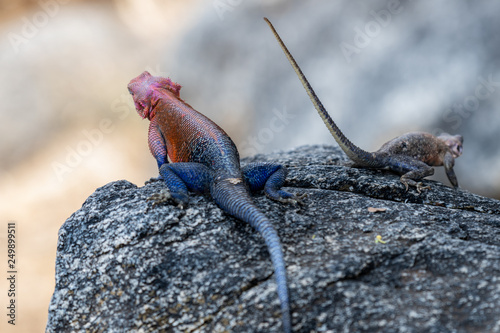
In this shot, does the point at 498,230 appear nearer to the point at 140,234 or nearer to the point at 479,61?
the point at 140,234

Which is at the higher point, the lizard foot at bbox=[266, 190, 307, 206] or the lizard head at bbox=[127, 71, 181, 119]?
the lizard head at bbox=[127, 71, 181, 119]

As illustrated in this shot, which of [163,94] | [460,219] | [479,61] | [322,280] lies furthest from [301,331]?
[479,61]

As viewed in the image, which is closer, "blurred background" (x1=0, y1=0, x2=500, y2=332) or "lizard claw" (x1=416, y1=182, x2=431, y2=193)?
"lizard claw" (x1=416, y1=182, x2=431, y2=193)

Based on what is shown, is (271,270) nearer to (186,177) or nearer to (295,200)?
(295,200)

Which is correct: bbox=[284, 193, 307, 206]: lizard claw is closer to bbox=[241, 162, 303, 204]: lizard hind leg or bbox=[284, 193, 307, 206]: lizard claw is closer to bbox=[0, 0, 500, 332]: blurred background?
bbox=[241, 162, 303, 204]: lizard hind leg

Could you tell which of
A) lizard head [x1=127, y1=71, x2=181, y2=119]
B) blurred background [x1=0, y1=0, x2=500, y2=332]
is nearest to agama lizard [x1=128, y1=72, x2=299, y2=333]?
lizard head [x1=127, y1=71, x2=181, y2=119]

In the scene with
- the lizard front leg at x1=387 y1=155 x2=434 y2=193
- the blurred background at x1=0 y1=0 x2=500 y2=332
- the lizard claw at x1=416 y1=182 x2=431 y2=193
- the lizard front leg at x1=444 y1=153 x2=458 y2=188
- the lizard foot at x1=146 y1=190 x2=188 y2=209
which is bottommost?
the lizard foot at x1=146 y1=190 x2=188 y2=209

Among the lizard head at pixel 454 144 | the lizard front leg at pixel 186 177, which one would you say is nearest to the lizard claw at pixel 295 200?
the lizard front leg at pixel 186 177

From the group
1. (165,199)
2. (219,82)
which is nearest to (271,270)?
(165,199)
